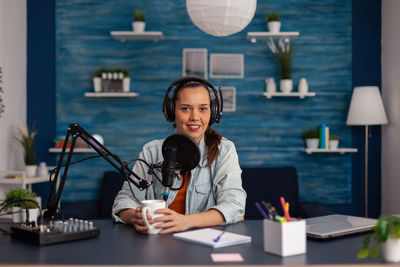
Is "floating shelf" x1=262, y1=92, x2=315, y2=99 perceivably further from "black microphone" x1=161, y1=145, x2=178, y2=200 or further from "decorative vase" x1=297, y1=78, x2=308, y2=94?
"black microphone" x1=161, y1=145, x2=178, y2=200

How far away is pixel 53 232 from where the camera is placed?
4.22ft

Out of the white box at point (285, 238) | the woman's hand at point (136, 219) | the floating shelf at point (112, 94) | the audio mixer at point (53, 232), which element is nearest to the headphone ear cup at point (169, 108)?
the woman's hand at point (136, 219)

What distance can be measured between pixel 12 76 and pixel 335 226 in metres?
3.25

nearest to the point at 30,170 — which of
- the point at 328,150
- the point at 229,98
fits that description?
the point at 229,98

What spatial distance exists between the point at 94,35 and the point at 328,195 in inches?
102

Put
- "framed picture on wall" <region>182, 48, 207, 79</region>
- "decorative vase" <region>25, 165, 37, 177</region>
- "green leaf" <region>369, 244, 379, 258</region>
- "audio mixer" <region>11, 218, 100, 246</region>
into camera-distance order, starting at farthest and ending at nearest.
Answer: "framed picture on wall" <region>182, 48, 207, 79</region>, "decorative vase" <region>25, 165, 37, 177</region>, "audio mixer" <region>11, 218, 100, 246</region>, "green leaf" <region>369, 244, 379, 258</region>

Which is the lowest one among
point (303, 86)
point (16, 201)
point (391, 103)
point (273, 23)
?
point (16, 201)

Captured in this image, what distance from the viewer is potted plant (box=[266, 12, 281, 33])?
386 cm

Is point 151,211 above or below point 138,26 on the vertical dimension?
below

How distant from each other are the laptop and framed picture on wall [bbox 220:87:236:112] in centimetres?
251

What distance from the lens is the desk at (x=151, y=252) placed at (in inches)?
43.4

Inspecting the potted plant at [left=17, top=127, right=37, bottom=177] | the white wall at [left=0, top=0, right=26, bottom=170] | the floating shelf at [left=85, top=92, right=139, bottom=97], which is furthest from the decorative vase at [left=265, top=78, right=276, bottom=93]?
the white wall at [left=0, top=0, right=26, bottom=170]

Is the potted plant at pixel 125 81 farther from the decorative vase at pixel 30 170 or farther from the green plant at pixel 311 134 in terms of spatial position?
the green plant at pixel 311 134

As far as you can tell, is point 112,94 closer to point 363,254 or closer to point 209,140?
point 209,140
